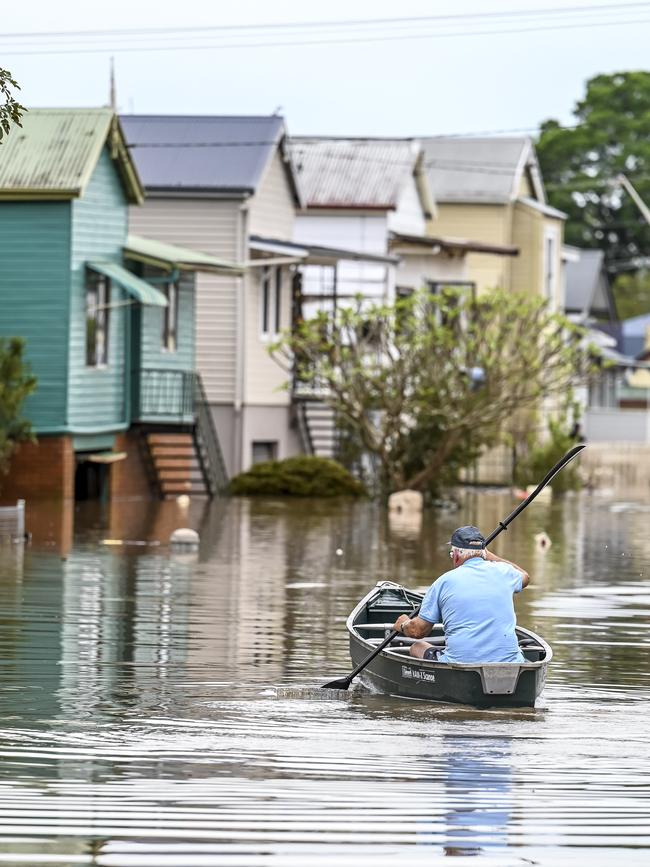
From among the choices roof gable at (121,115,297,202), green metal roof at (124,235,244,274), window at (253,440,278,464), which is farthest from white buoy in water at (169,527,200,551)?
window at (253,440,278,464)

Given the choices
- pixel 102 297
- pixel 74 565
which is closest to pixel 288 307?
pixel 102 297

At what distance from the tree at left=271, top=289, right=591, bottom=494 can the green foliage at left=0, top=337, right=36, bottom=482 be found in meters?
8.66

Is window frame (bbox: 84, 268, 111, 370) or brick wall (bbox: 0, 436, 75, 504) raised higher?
window frame (bbox: 84, 268, 111, 370)

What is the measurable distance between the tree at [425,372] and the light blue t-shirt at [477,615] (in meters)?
27.5

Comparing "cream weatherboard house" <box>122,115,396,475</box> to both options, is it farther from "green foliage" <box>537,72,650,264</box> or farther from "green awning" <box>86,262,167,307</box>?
→ "green foliage" <box>537,72,650,264</box>

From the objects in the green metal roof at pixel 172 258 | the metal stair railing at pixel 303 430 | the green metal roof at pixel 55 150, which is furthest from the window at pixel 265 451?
the green metal roof at pixel 55 150

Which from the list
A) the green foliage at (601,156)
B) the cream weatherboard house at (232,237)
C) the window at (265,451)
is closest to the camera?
the cream weatherboard house at (232,237)

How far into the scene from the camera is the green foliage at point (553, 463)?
180 feet

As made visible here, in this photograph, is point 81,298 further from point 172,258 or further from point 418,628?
point 418,628

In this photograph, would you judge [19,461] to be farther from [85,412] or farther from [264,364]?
[264,364]

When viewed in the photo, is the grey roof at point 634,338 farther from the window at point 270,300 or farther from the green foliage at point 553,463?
the window at point 270,300

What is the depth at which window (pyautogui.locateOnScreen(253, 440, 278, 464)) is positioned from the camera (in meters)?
48.6

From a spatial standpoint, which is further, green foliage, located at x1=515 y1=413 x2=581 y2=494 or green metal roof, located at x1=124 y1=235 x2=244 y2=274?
green foliage, located at x1=515 y1=413 x2=581 y2=494

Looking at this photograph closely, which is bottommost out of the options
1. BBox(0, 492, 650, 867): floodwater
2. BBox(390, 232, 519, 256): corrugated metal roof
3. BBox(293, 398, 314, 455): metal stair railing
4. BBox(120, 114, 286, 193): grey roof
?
BBox(0, 492, 650, 867): floodwater
